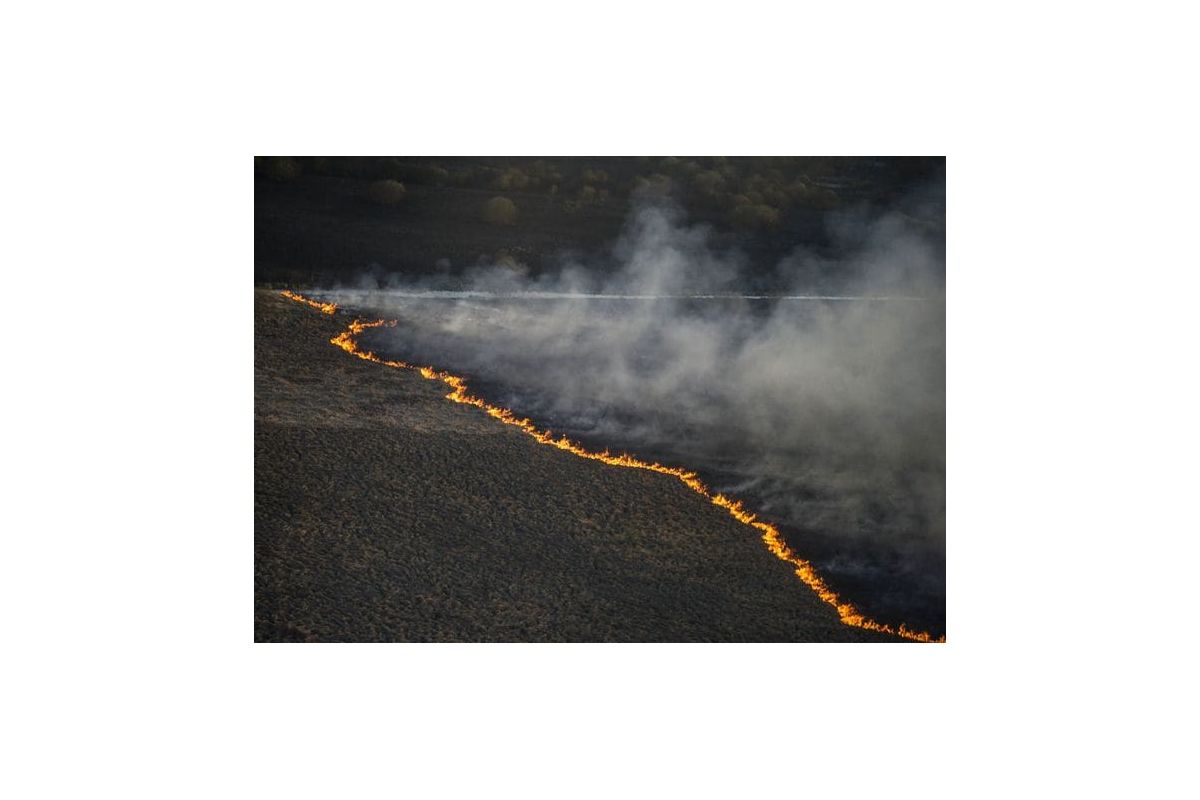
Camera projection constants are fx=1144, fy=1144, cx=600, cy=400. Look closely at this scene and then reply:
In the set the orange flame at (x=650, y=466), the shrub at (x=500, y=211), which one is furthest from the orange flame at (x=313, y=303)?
the shrub at (x=500, y=211)

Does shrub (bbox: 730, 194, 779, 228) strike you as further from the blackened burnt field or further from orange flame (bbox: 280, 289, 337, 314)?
orange flame (bbox: 280, 289, 337, 314)

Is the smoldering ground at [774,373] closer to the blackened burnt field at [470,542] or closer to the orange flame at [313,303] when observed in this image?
the orange flame at [313,303]

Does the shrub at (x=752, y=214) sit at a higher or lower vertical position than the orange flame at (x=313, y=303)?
higher

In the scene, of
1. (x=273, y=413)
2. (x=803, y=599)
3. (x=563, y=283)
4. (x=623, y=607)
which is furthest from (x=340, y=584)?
(x=803, y=599)

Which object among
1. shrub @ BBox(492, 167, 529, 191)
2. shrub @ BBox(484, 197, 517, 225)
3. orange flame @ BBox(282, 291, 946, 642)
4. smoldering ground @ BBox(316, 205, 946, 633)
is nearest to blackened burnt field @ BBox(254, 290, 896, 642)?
orange flame @ BBox(282, 291, 946, 642)

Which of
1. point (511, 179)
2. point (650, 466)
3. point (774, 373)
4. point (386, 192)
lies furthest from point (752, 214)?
point (386, 192)

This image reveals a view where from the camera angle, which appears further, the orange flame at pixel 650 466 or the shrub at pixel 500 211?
the shrub at pixel 500 211

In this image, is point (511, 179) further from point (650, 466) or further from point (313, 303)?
point (650, 466)

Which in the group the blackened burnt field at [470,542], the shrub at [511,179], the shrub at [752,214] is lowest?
the blackened burnt field at [470,542]
